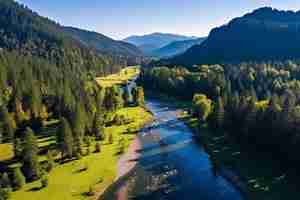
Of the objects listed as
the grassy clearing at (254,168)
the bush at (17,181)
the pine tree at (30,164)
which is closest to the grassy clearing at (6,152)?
the pine tree at (30,164)

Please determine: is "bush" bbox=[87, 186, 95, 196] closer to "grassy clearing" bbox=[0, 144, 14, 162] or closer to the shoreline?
the shoreline

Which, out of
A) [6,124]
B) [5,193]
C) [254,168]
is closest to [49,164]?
[5,193]

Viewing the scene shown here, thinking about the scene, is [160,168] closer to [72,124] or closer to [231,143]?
[231,143]

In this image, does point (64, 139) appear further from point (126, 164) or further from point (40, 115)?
point (40, 115)

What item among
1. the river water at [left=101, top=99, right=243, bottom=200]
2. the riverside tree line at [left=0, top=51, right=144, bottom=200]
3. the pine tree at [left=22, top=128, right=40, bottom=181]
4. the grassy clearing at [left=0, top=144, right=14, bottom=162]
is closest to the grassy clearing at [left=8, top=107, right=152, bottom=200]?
the riverside tree line at [left=0, top=51, right=144, bottom=200]

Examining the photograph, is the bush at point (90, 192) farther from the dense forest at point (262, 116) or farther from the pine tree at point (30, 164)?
the dense forest at point (262, 116)

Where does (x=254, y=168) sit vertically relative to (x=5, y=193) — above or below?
below

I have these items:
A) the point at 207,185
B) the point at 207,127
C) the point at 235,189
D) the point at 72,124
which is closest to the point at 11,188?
the point at 72,124
